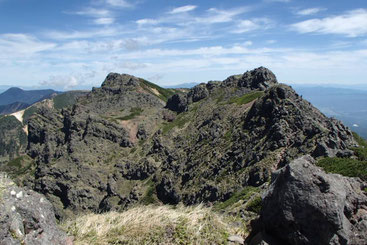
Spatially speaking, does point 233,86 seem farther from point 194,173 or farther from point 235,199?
point 235,199

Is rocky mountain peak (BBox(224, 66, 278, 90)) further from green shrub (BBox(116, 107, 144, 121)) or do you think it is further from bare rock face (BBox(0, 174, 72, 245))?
bare rock face (BBox(0, 174, 72, 245))

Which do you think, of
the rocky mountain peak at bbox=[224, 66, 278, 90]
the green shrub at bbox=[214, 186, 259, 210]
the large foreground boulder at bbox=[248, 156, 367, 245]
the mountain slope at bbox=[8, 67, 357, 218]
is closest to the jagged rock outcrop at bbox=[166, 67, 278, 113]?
the rocky mountain peak at bbox=[224, 66, 278, 90]

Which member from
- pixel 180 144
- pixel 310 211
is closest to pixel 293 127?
pixel 180 144

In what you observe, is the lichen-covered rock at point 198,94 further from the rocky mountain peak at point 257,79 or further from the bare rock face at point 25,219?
the bare rock face at point 25,219

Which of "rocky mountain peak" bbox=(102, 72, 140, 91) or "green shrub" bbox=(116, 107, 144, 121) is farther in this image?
"rocky mountain peak" bbox=(102, 72, 140, 91)

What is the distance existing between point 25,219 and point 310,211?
870 centimetres

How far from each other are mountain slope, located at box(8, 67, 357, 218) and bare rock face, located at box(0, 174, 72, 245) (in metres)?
31.9

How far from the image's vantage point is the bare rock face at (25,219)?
7674mm

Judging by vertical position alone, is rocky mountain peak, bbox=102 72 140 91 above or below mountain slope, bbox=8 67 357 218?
above

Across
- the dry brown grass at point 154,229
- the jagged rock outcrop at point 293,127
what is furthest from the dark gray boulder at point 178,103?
the dry brown grass at point 154,229

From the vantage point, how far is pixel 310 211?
318 inches

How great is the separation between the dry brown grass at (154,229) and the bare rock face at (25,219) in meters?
1.07

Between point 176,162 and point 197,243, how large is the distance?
83.3 metres

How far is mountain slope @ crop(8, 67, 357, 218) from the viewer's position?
58531 millimetres
